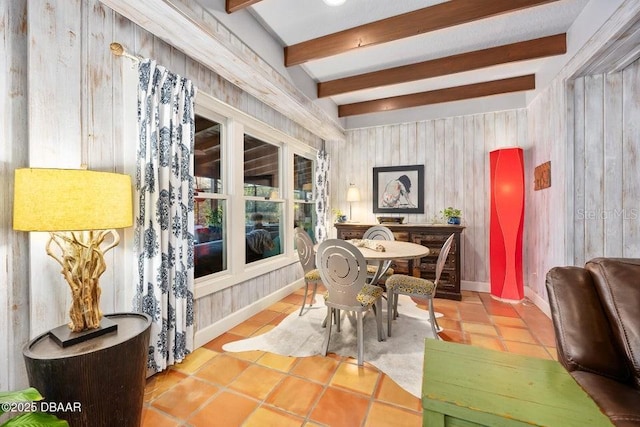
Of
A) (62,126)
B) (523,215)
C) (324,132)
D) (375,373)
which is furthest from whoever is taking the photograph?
(324,132)

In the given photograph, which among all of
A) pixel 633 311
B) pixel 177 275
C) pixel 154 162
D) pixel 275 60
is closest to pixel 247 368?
pixel 177 275

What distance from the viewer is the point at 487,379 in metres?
0.99

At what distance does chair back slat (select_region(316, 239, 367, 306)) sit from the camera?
A: 206 centimetres

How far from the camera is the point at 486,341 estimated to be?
251cm

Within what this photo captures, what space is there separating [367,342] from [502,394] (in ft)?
5.63

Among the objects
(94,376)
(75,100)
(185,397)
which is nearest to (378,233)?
(185,397)

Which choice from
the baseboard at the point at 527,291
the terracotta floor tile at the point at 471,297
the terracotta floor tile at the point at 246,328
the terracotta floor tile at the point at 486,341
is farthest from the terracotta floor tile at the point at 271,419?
the baseboard at the point at 527,291

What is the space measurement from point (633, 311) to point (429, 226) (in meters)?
2.71

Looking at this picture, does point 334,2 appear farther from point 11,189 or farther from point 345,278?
point 11,189

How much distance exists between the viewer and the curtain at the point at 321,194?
4.57 meters

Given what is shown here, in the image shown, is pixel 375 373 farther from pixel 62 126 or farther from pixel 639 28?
pixel 639 28

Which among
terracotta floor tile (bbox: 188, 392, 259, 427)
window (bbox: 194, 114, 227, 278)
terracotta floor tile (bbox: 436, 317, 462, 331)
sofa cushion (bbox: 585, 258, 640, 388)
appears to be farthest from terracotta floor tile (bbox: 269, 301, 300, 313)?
sofa cushion (bbox: 585, 258, 640, 388)

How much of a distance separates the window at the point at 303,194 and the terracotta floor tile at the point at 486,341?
8.80 ft

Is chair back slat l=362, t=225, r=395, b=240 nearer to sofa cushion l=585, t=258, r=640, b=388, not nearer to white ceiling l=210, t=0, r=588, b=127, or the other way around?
white ceiling l=210, t=0, r=588, b=127
